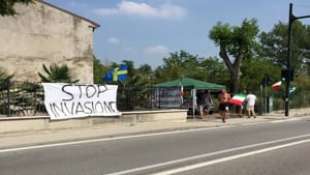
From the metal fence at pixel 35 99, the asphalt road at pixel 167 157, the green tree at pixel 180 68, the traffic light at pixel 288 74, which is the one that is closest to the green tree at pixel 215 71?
the green tree at pixel 180 68

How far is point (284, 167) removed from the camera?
12.0m

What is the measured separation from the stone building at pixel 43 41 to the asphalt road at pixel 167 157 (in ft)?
50.7

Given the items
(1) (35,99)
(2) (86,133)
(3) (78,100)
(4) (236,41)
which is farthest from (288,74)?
(1) (35,99)

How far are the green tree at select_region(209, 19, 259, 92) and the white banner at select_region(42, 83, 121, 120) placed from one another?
1561 cm

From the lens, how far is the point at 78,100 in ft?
71.2

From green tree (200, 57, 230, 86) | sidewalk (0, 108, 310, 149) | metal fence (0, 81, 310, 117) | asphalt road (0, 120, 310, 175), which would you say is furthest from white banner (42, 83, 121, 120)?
green tree (200, 57, 230, 86)

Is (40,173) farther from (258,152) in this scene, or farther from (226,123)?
(226,123)

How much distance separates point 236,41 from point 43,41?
40.1ft

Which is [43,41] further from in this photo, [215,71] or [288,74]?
[215,71]

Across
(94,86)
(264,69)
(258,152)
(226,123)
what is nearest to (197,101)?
(226,123)

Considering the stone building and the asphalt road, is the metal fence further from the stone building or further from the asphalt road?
the stone building

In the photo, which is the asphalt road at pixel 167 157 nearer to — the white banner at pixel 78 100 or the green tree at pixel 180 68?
the white banner at pixel 78 100

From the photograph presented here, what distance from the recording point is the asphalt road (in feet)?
37.7

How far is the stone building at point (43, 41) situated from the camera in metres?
32.2
